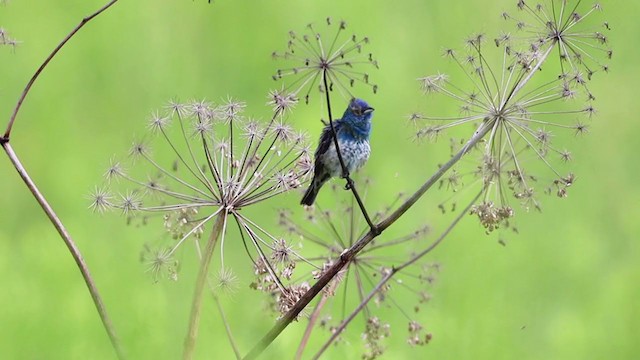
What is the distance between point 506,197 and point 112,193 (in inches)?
27.7

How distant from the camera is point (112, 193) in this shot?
1.51 m

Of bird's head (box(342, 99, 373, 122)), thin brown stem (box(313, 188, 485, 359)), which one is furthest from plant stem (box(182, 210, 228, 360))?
bird's head (box(342, 99, 373, 122))

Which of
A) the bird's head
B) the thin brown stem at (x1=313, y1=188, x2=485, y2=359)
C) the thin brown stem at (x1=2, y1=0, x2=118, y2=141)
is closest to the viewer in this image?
the thin brown stem at (x1=2, y1=0, x2=118, y2=141)

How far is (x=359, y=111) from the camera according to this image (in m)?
2.18

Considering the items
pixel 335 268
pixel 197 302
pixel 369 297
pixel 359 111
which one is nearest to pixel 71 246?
pixel 197 302

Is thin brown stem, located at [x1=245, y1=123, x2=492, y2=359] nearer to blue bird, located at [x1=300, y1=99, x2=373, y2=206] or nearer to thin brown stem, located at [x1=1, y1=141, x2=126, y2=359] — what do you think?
thin brown stem, located at [x1=1, y1=141, x2=126, y2=359]

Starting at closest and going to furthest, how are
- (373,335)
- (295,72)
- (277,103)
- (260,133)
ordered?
(295,72), (277,103), (260,133), (373,335)

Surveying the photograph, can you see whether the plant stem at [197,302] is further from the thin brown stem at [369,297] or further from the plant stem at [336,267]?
the thin brown stem at [369,297]

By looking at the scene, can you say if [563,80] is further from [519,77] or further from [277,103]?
[277,103]

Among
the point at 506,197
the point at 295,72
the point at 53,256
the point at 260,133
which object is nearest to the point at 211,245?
the point at 295,72

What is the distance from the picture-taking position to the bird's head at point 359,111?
2.18 metres

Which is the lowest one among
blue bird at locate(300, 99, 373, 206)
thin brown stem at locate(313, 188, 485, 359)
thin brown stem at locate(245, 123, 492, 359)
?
thin brown stem at locate(245, 123, 492, 359)

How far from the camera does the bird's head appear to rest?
218 centimetres

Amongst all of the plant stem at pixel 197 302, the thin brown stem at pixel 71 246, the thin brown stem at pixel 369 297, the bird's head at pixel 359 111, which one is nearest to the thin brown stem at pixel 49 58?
the thin brown stem at pixel 71 246
